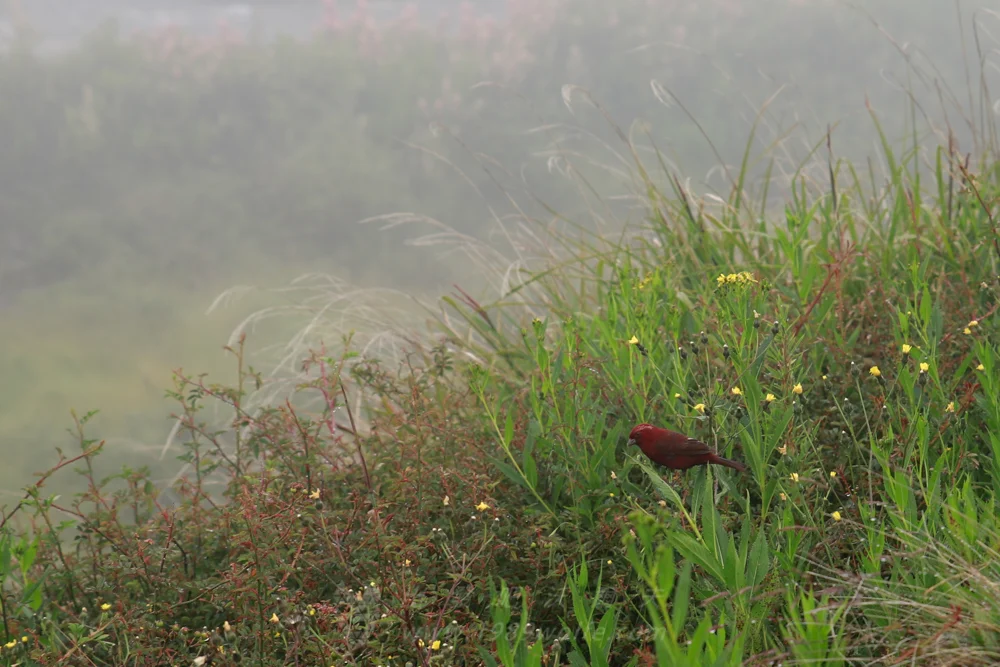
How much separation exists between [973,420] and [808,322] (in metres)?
0.48

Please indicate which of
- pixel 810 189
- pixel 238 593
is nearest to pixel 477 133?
pixel 810 189

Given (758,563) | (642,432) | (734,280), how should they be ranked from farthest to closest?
(734,280), (642,432), (758,563)

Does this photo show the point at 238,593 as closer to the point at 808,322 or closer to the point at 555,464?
the point at 555,464

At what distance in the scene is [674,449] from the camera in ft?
5.87

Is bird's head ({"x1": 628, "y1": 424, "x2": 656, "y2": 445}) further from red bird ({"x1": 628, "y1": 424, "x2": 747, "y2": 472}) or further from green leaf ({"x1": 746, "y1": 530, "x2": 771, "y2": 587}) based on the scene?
green leaf ({"x1": 746, "y1": 530, "x2": 771, "y2": 587})

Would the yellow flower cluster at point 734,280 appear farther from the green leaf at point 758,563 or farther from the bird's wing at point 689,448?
the green leaf at point 758,563

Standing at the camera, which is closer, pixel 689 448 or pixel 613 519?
pixel 689 448

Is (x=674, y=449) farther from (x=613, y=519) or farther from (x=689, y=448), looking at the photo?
(x=613, y=519)

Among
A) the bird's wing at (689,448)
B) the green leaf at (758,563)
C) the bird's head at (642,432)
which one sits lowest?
the green leaf at (758,563)

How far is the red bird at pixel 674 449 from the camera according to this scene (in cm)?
178

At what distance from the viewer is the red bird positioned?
5.83 ft

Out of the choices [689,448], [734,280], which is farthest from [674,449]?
[734,280]

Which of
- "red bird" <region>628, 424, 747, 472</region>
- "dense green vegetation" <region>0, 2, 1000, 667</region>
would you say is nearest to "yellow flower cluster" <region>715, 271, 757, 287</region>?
"dense green vegetation" <region>0, 2, 1000, 667</region>

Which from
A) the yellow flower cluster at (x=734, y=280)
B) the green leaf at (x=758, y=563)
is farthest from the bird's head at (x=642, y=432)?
the yellow flower cluster at (x=734, y=280)
